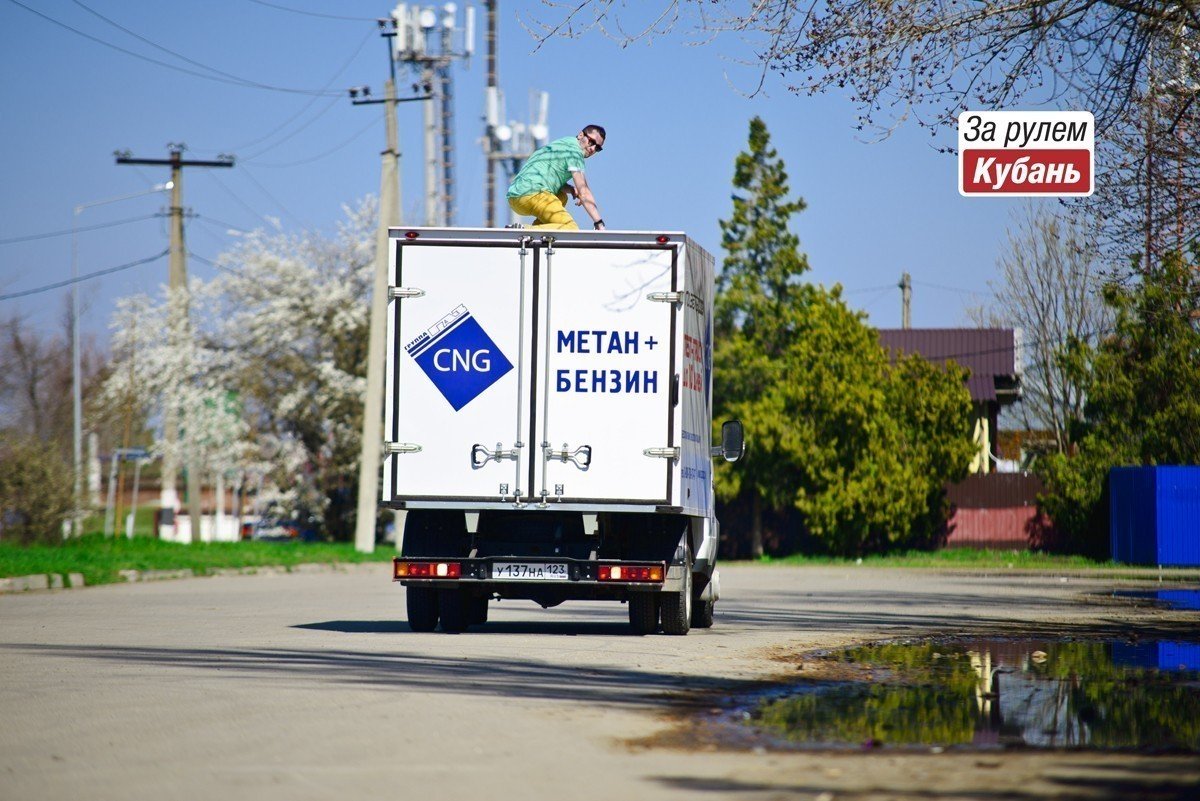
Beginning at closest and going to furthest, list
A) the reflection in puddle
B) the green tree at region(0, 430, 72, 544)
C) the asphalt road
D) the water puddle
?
the asphalt road
the reflection in puddle
the water puddle
the green tree at region(0, 430, 72, 544)

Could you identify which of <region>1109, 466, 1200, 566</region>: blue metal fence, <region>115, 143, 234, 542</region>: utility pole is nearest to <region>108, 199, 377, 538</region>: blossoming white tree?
<region>115, 143, 234, 542</region>: utility pole

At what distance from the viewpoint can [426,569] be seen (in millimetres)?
13453

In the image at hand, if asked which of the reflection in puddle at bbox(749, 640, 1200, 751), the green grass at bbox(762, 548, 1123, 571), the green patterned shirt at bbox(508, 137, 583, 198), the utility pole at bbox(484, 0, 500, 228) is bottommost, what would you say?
the green grass at bbox(762, 548, 1123, 571)

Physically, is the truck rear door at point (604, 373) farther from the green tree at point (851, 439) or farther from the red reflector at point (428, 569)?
the green tree at point (851, 439)

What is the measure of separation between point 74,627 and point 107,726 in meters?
7.36

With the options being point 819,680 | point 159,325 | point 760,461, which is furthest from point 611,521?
point 159,325

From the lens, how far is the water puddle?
1988 cm

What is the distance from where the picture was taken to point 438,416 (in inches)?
523

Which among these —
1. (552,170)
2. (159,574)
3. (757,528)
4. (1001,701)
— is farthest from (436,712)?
(757,528)

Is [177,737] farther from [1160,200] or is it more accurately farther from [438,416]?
[1160,200]

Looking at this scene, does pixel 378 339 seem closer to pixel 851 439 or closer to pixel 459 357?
pixel 851 439

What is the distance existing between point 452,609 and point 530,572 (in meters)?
1.29

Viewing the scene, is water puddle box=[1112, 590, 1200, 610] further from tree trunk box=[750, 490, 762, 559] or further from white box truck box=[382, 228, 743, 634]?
tree trunk box=[750, 490, 762, 559]

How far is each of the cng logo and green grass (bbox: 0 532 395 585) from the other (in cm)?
1089
